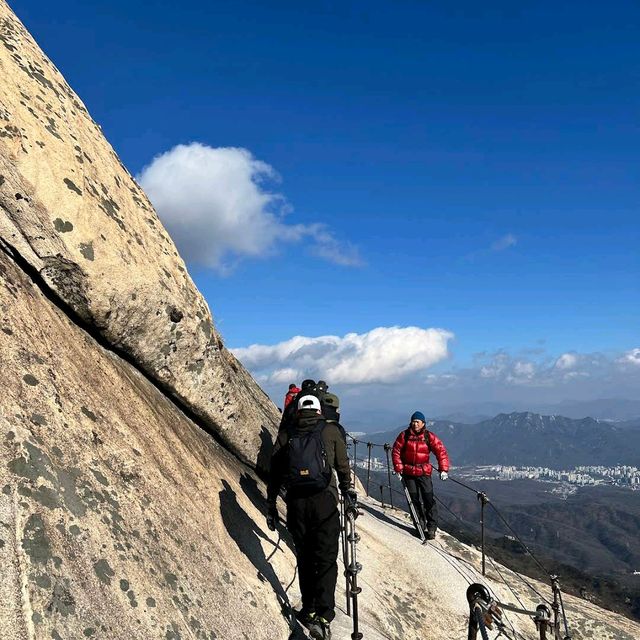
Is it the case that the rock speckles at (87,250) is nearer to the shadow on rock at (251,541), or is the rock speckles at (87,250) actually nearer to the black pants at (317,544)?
the shadow on rock at (251,541)

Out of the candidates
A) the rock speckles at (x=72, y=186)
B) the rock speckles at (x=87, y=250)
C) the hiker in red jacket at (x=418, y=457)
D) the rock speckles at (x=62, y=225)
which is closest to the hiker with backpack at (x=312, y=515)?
the rock speckles at (x=87, y=250)

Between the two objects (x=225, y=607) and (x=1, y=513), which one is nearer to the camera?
(x=1, y=513)

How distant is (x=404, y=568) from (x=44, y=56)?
16809 mm

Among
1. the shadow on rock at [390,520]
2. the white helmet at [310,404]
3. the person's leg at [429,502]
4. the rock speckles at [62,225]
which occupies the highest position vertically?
the rock speckles at [62,225]

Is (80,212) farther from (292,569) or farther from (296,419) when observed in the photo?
(292,569)

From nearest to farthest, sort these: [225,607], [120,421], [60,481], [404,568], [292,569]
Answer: [60,481], [225,607], [120,421], [292,569], [404,568]

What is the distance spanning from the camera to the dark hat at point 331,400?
15.4m

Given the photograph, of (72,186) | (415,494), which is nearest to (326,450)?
(72,186)

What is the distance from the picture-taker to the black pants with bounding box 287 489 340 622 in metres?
8.98

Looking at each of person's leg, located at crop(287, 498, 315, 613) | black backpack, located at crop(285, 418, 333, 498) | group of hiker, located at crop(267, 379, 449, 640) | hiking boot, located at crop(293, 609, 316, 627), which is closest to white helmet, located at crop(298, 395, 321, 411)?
group of hiker, located at crop(267, 379, 449, 640)

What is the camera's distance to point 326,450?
946 centimetres

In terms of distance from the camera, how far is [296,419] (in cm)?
947

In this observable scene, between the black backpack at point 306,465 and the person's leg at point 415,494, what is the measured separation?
8.42 meters

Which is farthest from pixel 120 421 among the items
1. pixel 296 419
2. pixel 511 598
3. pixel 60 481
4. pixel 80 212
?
pixel 511 598
